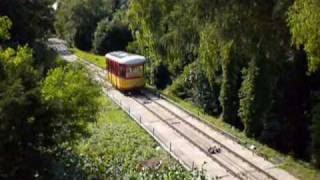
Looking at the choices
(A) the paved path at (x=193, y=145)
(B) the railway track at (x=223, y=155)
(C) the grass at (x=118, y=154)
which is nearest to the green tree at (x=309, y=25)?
(C) the grass at (x=118, y=154)

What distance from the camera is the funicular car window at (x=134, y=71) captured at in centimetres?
3144

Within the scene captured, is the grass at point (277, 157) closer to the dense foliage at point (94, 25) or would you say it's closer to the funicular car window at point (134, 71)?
the funicular car window at point (134, 71)

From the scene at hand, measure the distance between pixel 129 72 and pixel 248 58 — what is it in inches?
458

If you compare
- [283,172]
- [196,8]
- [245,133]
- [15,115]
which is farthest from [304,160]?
[15,115]

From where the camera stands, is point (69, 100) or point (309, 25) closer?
point (309, 25)

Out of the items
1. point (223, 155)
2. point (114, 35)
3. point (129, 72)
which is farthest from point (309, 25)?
point (114, 35)

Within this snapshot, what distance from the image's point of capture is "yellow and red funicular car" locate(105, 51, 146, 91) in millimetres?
31330

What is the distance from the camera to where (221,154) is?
2020 cm

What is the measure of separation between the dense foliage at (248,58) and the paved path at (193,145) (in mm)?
1513

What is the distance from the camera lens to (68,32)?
63.6m

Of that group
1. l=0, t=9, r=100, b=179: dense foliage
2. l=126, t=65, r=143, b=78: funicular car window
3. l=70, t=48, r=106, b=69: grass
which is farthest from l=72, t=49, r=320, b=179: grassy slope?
l=70, t=48, r=106, b=69: grass

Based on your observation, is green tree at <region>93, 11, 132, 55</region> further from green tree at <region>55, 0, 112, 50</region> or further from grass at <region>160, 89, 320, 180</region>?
grass at <region>160, 89, 320, 180</region>

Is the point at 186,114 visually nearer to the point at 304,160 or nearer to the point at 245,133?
the point at 245,133

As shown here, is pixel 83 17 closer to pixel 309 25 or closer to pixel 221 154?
pixel 221 154
